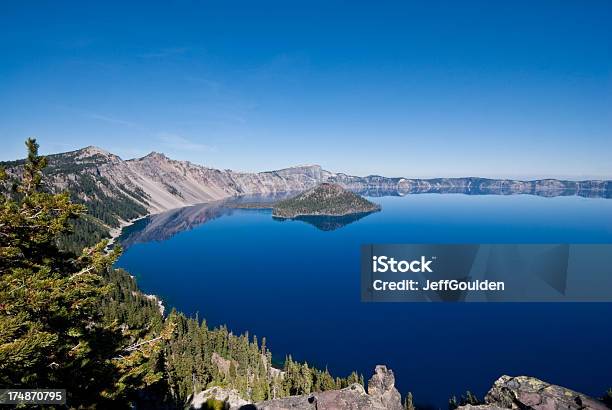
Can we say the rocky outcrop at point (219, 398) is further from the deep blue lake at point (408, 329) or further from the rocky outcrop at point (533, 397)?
the deep blue lake at point (408, 329)

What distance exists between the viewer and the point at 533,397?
36125 millimetres

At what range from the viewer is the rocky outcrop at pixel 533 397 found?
3269cm

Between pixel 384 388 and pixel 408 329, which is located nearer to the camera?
pixel 384 388

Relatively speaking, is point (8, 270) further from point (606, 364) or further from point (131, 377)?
point (606, 364)

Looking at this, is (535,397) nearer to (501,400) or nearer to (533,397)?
(533,397)

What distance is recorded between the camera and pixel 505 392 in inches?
1517

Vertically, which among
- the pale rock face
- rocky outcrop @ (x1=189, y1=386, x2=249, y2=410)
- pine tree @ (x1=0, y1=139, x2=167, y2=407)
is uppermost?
pine tree @ (x1=0, y1=139, x2=167, y2=407)

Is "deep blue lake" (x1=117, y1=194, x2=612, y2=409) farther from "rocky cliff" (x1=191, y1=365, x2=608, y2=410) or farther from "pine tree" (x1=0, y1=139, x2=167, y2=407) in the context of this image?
"pine tree" (x1=0, y1=139, x2=167, y2=407)

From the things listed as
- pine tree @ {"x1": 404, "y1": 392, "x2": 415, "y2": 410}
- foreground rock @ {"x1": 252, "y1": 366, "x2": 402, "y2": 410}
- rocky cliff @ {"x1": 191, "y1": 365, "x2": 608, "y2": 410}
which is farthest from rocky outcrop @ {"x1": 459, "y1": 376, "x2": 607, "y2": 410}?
pine tree @ {"x1": 404, "y1": 392, "x2": 415, "y2": 410}

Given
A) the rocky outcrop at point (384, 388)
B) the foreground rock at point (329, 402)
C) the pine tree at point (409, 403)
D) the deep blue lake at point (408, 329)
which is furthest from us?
the deep blue lake at point (408, 329)

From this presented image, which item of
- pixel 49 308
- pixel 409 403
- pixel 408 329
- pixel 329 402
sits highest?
pixel 49 308

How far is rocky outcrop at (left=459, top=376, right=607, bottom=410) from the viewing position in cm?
3269

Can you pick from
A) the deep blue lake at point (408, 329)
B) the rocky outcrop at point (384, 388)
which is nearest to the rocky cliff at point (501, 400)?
the rocky outcrop at point (384, 388)

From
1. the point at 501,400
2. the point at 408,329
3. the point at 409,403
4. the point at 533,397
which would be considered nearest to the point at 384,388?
the point at 409,403
